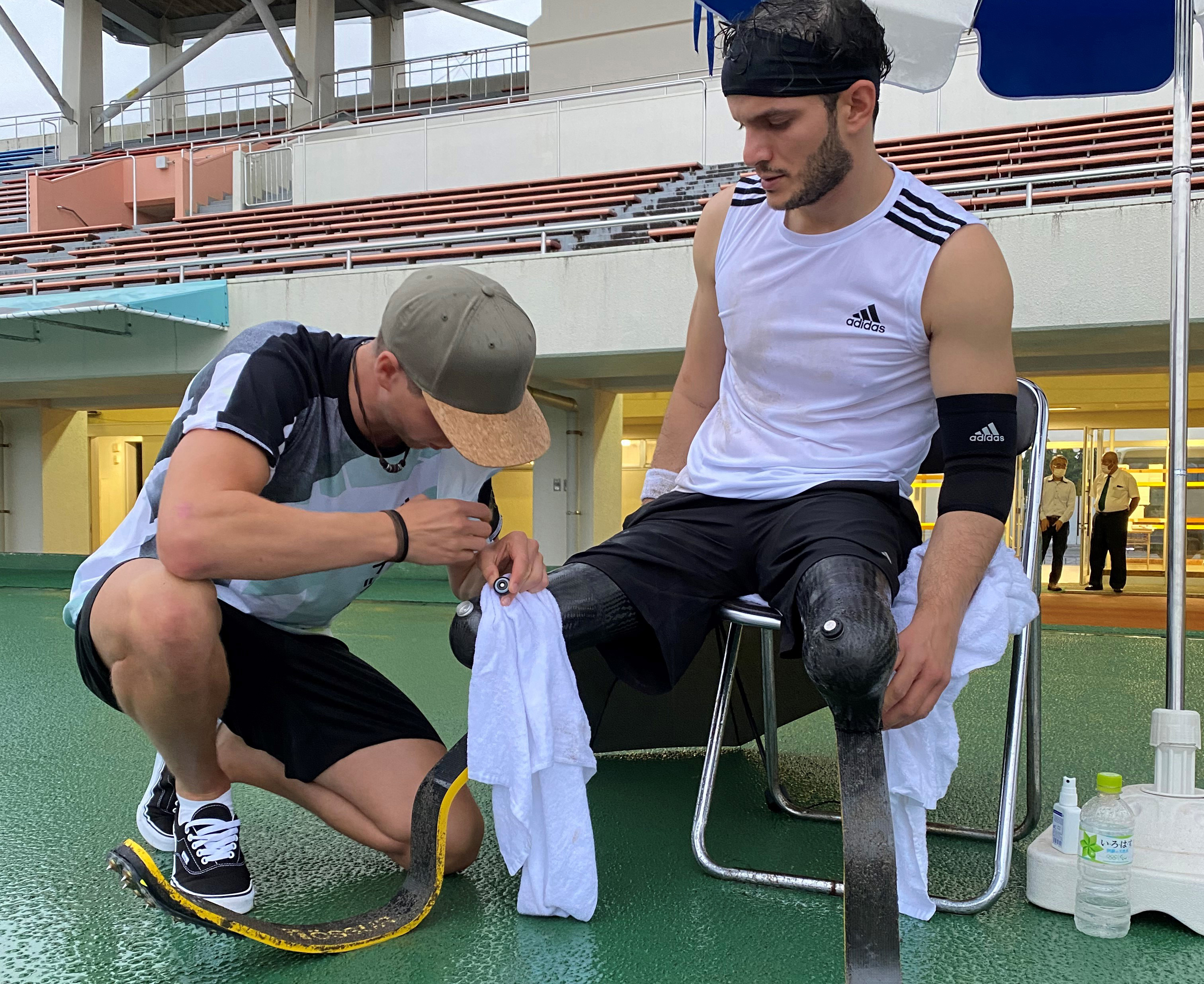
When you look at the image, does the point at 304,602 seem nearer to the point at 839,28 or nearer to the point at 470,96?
the point at 839,28

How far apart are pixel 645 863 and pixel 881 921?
64 cm

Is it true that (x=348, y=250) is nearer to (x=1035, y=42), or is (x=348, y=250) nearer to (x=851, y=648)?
(x=1035, y=42)

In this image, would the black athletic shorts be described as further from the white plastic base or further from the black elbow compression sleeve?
the white plastic base

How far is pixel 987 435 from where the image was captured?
148 centimetres

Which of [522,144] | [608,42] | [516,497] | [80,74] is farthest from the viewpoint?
[80,74]

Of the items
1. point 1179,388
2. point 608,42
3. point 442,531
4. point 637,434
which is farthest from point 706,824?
point 608,42

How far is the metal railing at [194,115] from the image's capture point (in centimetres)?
2394

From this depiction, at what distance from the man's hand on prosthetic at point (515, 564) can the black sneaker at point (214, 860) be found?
1.73ft

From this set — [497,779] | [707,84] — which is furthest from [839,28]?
[707,84]

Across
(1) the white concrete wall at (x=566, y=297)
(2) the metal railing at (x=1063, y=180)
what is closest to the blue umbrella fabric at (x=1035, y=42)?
(2) the metal railing at (x=1063, y=180)

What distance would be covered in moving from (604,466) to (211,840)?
10.3 m

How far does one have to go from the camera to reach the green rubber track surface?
1.34m

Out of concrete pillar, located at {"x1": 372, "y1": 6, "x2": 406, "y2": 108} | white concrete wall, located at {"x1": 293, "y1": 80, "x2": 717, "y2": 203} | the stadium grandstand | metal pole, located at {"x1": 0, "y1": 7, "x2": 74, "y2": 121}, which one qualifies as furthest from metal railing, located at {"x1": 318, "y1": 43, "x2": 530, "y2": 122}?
white concrete wall, located at {"x1": 293, "y1": 80, "x2": 717, "y2": 203}

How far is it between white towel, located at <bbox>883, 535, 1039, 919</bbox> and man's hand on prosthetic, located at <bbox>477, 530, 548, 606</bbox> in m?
0.53
